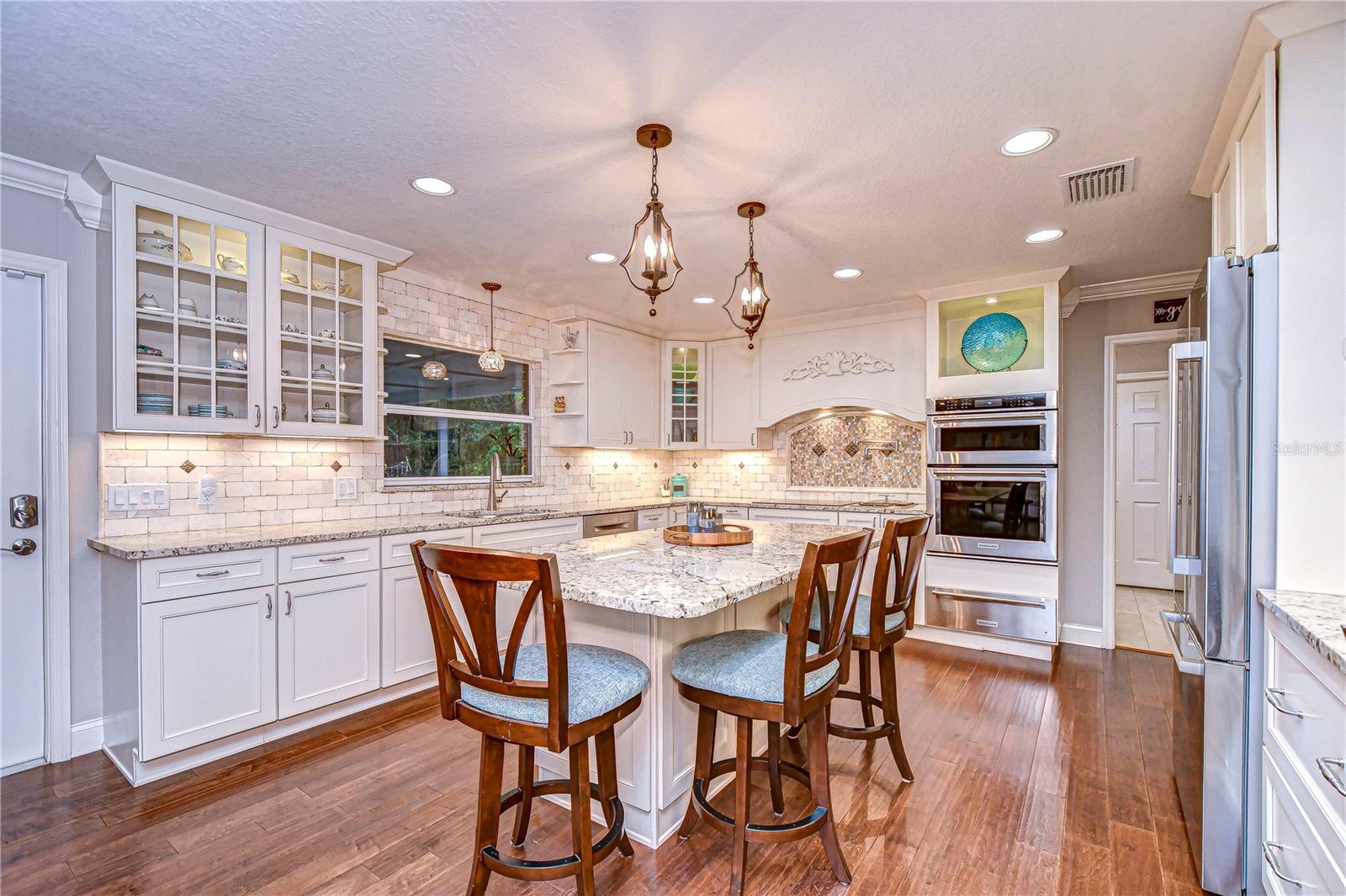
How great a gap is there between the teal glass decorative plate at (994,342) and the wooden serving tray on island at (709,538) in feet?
8.40

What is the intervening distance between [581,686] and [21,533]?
8.88 ft

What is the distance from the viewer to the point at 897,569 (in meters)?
2.34

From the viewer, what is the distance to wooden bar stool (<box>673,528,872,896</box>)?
1616mm

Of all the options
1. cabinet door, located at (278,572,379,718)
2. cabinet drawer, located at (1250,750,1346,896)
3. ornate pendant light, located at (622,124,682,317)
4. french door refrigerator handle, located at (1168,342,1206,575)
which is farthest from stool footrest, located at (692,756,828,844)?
cabinet door, located at (278,572,379,718)

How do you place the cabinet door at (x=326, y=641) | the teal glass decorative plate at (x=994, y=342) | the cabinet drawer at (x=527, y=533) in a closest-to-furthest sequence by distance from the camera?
the cabinet door at (x=326, y=641) → the cabinet drawer at (x=527, y=533) → the teal glass decorative plate at (x=994, y=342)

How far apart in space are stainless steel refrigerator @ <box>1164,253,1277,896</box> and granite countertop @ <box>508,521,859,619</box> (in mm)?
1089

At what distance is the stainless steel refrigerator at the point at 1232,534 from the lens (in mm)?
1703

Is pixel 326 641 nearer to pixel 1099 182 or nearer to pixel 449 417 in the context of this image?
pixel 449 417

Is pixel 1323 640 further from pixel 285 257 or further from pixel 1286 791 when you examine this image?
pixel 285 257

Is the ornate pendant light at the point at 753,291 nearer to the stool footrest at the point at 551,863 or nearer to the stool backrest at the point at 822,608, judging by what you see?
the stool backrest at the point at 822,608

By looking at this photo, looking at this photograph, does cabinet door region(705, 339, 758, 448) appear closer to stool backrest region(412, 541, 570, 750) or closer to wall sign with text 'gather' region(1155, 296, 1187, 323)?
wall sign with text 'gather' region(1155, 296, 1187, 323)

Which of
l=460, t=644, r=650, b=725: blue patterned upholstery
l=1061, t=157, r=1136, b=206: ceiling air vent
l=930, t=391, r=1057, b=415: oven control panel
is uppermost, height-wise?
l=1061, t=157, r=1136, b=206: ceiling air vent

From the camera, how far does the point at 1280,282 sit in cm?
170

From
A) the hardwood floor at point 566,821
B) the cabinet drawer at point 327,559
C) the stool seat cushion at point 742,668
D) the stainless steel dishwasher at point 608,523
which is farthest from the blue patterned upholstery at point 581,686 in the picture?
the stainless steel dishwasher at point 608,523
